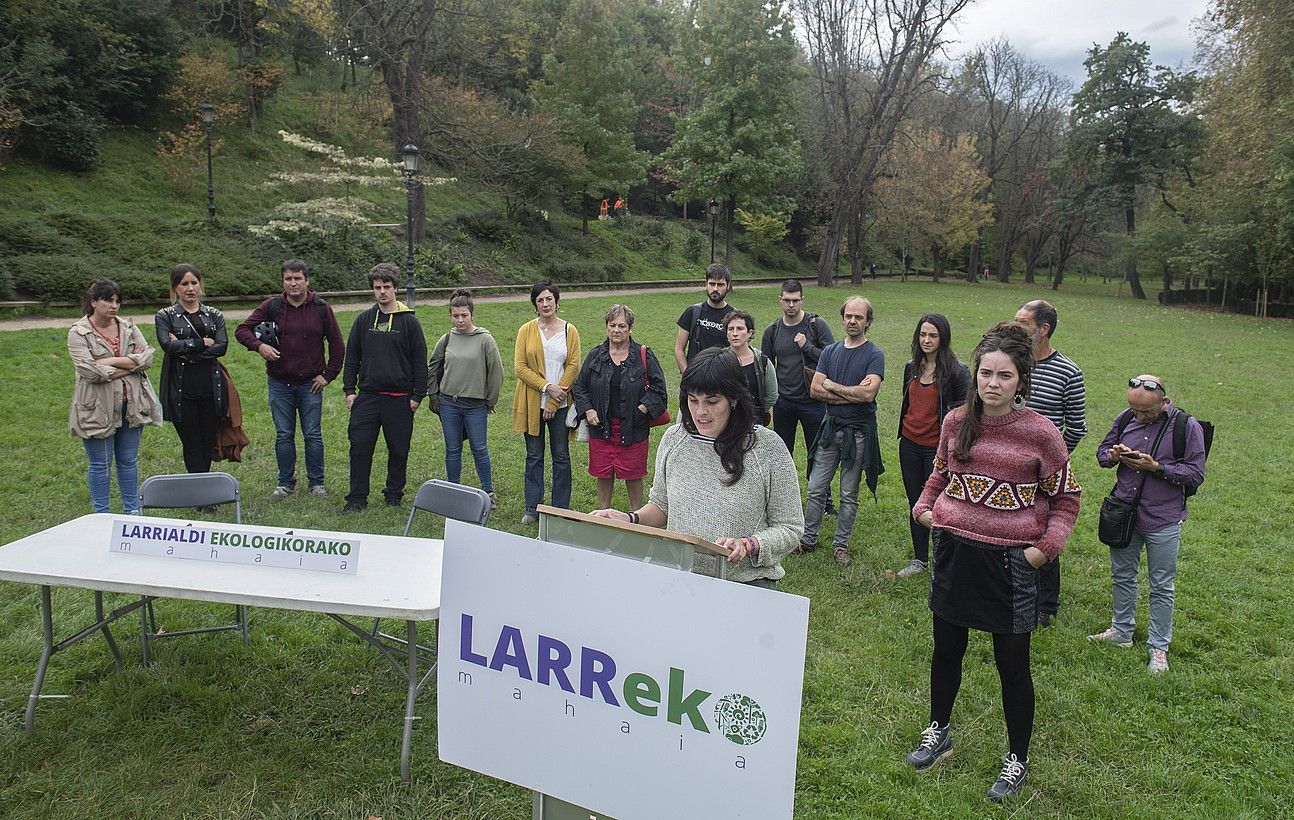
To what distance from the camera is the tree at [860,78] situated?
3097cm

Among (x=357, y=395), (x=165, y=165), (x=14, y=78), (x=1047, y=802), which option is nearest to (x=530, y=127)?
(x=165, y=165)

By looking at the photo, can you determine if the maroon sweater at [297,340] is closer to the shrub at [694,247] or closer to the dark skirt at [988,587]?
the dark skirt at [988,587]

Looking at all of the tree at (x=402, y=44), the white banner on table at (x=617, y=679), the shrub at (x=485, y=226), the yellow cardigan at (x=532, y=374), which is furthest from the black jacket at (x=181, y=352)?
the shrub at (x=485, y=226)

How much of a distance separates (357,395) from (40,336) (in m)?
8.56

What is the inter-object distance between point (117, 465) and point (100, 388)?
672 millimetres

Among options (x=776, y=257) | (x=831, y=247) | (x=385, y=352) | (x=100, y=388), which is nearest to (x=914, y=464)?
(x=385, y=352)

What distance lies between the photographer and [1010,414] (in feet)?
10.8

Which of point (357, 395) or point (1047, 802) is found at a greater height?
point (357, 395)

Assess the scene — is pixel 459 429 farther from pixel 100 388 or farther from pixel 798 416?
pixel 798 416

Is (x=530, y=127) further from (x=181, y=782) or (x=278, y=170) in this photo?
(x=181, y=782)

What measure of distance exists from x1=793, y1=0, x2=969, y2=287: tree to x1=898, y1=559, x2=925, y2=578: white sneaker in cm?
2921

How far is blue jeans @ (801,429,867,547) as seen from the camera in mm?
6106

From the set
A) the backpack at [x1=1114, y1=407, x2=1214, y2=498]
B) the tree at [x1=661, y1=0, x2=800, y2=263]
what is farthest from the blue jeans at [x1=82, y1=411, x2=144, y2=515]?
the tree at [x1=661, y1=0, x2=800, y2=263]

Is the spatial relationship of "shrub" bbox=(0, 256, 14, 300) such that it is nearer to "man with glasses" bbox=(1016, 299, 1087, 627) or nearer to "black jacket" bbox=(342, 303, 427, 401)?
"black jacket" bbox=(342, 303, 427, 401)
